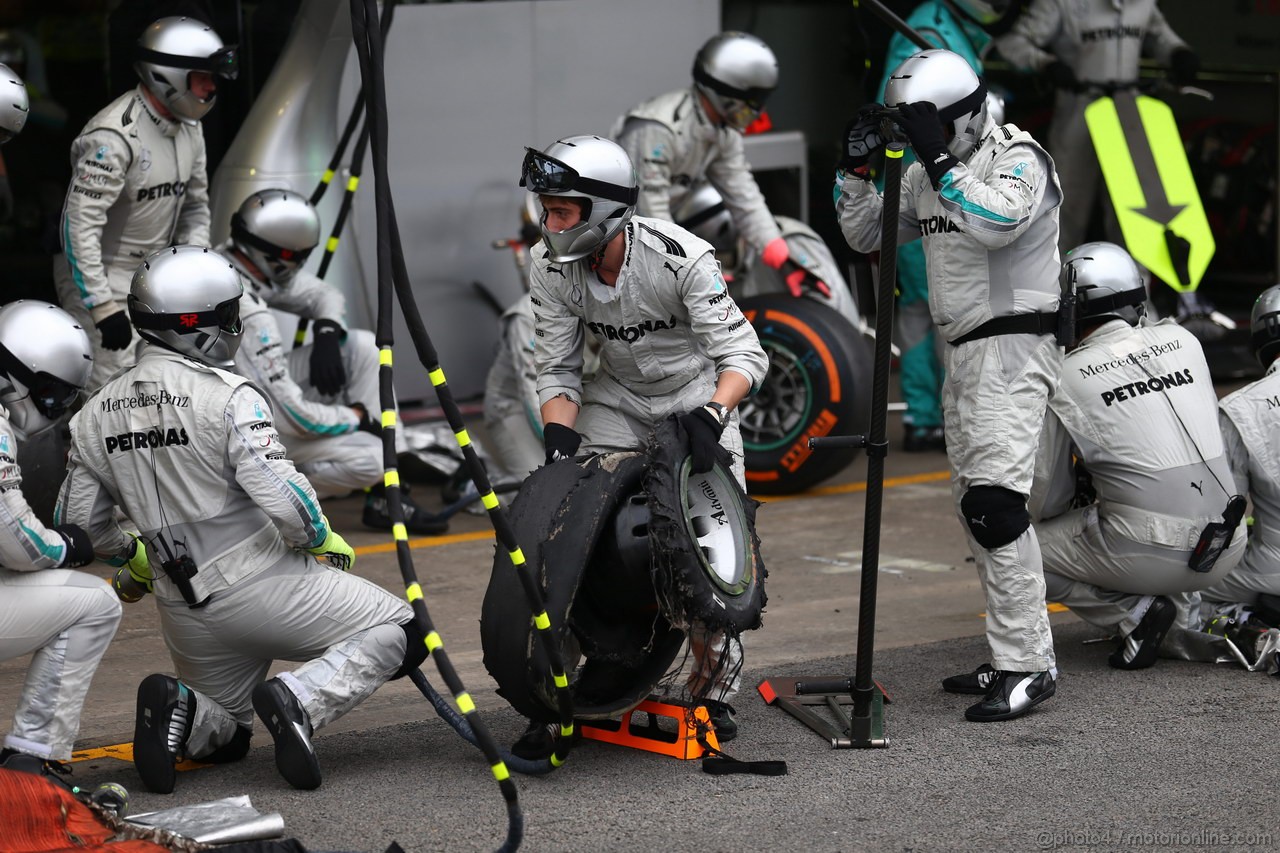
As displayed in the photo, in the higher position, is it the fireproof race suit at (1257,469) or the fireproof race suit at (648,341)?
the fireproof race suit at (648,341)

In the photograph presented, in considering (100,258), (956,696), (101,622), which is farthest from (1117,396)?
(100,258)

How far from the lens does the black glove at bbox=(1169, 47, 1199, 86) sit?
33.8ft

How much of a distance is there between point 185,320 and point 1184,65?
722 centimetres

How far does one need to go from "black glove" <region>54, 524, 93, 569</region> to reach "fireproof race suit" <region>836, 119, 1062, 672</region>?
2554mm

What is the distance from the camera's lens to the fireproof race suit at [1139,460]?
5.77 meters

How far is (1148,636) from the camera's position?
19.1 ft

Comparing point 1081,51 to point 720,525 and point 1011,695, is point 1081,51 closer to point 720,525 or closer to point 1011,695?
point 1011,695

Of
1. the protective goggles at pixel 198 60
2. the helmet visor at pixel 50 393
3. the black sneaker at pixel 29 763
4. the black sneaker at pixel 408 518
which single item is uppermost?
the protective goggles at pixel 198 60

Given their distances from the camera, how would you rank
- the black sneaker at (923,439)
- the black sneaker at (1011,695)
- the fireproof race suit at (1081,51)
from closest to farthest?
the black sneaker at (1011,695), the black sneaker at (923,439), the fireproof race suit at (1081,51)

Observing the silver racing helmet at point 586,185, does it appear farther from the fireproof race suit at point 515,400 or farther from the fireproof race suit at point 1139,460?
the fireproof race suit at point 515,400

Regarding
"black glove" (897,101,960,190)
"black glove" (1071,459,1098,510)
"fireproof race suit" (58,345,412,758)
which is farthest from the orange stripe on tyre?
"fireproof race suit" (58,345,412,758)

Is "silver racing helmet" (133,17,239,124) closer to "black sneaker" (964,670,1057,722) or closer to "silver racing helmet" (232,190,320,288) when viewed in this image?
"silver racing helmet" (232,190,320,288)

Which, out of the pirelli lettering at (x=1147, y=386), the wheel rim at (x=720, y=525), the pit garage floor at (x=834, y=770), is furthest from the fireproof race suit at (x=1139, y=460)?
the wheel rim at (x=720, y=525)

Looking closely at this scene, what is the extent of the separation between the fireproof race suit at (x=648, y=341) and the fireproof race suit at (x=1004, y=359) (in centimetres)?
69
